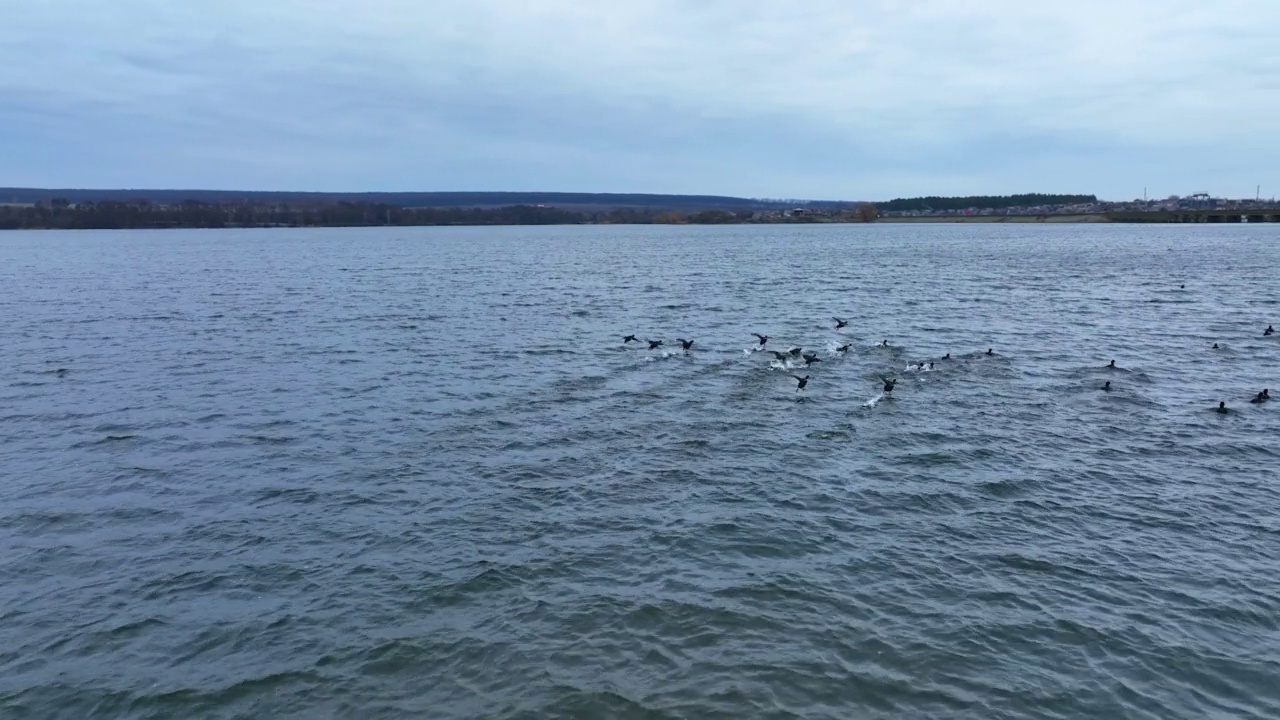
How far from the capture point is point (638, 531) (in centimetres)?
1862

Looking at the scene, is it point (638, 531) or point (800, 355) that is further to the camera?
point (800, 355)

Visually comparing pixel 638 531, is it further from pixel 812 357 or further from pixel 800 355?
pixel 800 355

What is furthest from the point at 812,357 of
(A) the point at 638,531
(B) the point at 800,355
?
(A) the point at 638,531

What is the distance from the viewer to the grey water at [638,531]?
43.6 feet

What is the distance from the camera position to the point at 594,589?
1612 centimetres

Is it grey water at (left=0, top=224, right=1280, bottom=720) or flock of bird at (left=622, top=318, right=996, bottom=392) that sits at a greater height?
flock of bird at (left=622, top=318, right=996, bottom=392)

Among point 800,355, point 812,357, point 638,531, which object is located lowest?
point 638,531

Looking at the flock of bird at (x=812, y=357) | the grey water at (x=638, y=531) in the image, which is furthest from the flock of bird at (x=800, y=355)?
the grey water at (x=638, y=531)

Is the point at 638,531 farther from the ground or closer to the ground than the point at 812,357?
closer to the ground

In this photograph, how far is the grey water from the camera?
13.3 meters

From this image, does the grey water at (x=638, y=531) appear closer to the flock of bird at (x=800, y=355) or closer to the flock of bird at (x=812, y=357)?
the flock of bird at (x=812, y=357)

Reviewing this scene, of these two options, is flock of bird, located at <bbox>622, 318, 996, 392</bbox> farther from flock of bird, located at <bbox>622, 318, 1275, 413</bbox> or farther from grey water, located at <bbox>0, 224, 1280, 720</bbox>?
grey water, located at <bbox>0, 224, 1280, 720</bbox>

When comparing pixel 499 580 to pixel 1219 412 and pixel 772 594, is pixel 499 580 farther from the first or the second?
pixel 1219 412

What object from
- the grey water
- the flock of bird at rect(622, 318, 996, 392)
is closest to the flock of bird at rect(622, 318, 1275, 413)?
the flock of bird at rect(622, 318, 996, 392)
